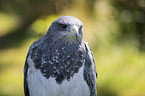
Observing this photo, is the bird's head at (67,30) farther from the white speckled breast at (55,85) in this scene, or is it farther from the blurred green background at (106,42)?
the blurred green background at (106,42)

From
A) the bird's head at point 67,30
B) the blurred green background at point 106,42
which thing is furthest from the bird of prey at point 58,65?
the blurred green background at point 106,42

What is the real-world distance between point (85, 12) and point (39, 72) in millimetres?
3392

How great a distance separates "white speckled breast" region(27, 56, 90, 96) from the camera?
2.09 m

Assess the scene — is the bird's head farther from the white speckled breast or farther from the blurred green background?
the blurred green background

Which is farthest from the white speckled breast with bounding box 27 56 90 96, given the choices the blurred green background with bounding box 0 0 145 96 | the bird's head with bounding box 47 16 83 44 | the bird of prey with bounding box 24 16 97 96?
the blurred green background with bounding box 0 0 145 96

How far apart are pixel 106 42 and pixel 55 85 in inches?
134

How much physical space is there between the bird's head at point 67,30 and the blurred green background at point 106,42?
2678 millimetres

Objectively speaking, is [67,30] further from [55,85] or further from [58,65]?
[55,85]

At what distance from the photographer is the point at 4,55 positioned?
679cm

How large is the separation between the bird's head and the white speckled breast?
29cm

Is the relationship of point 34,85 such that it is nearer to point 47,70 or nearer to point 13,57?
point 47,70

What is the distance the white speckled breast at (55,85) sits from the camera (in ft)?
6.86

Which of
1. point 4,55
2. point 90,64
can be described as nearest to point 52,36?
point 90,64

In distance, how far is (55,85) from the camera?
2.09 meters
